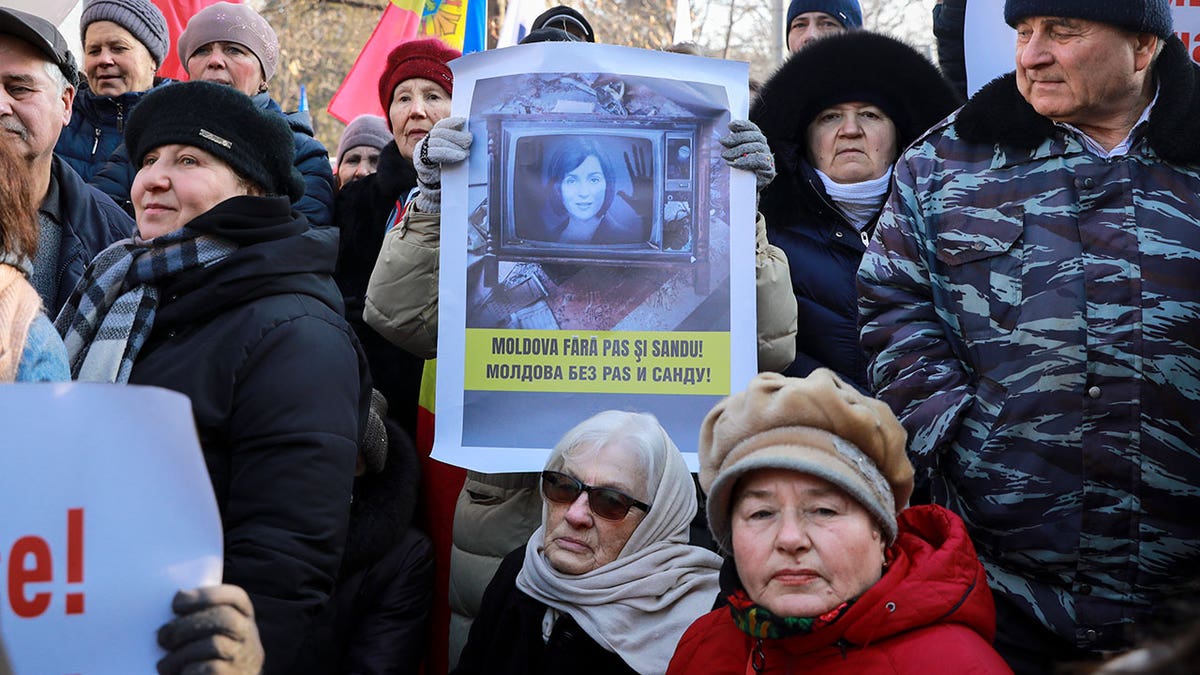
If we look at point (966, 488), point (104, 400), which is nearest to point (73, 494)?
point (104, 400)

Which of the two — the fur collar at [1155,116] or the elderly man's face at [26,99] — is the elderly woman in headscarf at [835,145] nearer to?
the fur collar at [1155,116]

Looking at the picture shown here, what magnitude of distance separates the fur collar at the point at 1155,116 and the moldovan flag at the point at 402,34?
4251 mm

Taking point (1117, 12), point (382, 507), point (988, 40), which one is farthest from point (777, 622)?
point (988, 40)

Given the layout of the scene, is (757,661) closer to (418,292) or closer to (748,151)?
(748,151)

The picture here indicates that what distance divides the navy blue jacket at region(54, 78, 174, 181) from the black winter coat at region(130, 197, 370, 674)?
7.42 feet

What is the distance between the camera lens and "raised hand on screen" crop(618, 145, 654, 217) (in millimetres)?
3502

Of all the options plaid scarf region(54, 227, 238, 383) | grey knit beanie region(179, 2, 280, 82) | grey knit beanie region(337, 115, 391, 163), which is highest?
grey knit beanie region(179, 2, 280, 82)

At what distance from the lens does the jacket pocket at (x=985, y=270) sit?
3002mm

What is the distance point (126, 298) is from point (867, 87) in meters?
2.28

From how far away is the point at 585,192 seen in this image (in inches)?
138

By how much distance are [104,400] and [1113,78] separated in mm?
2262

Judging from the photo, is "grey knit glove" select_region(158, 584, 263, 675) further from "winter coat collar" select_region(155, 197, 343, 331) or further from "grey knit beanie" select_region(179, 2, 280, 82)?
"grey knit beanie" select_region(179, 2, 280, 82)

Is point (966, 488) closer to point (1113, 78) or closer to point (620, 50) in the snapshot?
point (1113, 78)

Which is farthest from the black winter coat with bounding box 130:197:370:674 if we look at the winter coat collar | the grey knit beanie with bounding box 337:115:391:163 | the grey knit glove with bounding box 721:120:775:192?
the grey knit beanie with bounding box 337:115:391:163
